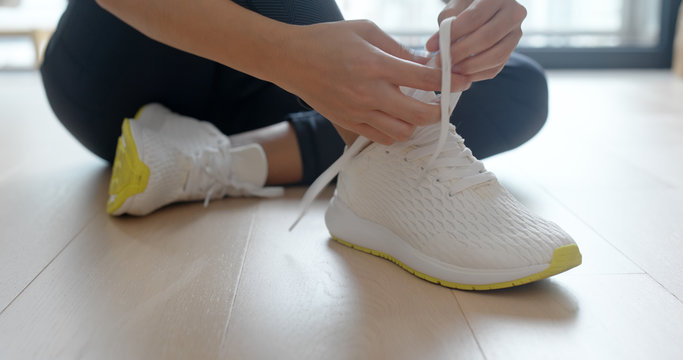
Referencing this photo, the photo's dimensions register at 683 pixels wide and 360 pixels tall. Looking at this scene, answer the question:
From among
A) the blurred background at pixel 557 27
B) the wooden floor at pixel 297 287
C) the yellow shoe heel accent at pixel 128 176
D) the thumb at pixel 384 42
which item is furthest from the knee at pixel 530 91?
the blurred background at pixel 557 27

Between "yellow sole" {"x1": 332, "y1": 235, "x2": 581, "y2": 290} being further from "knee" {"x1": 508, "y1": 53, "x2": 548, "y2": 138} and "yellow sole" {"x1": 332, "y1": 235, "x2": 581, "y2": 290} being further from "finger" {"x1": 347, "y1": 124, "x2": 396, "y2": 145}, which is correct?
"knee" {"x1": 508, "y1": 53, "x2": 548, "y2": 138}

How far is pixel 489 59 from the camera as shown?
593 millimetres

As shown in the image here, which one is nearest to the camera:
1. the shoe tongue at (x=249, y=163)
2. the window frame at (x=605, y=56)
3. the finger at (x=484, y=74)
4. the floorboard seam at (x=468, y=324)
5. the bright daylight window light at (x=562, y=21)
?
the floorboard seam at (x=468, y=324)

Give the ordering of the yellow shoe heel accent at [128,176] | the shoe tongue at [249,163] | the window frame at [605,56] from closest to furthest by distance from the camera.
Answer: the yellow shoe heel accent at [128,176], the shoe tongue at [249,163], the window frame at [605,56]

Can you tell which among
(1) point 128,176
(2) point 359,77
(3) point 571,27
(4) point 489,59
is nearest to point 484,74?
(4) point 489,59

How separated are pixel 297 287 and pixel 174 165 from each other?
1.16 ft

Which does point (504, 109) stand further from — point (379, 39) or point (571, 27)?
point (571, 27)

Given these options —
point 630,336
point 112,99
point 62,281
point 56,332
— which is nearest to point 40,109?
point 112,99

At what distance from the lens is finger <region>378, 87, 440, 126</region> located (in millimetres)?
569

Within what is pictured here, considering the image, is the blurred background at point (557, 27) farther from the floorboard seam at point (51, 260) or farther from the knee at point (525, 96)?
the floorboard seam at point (51, 260)

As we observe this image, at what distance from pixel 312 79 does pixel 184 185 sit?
426 mm

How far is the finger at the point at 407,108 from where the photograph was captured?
57 centimetres

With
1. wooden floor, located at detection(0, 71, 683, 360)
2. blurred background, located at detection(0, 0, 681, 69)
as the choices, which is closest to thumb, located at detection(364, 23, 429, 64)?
wooden floor, located at detection(0, 71, 683, 360)

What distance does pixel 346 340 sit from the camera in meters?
0.54
